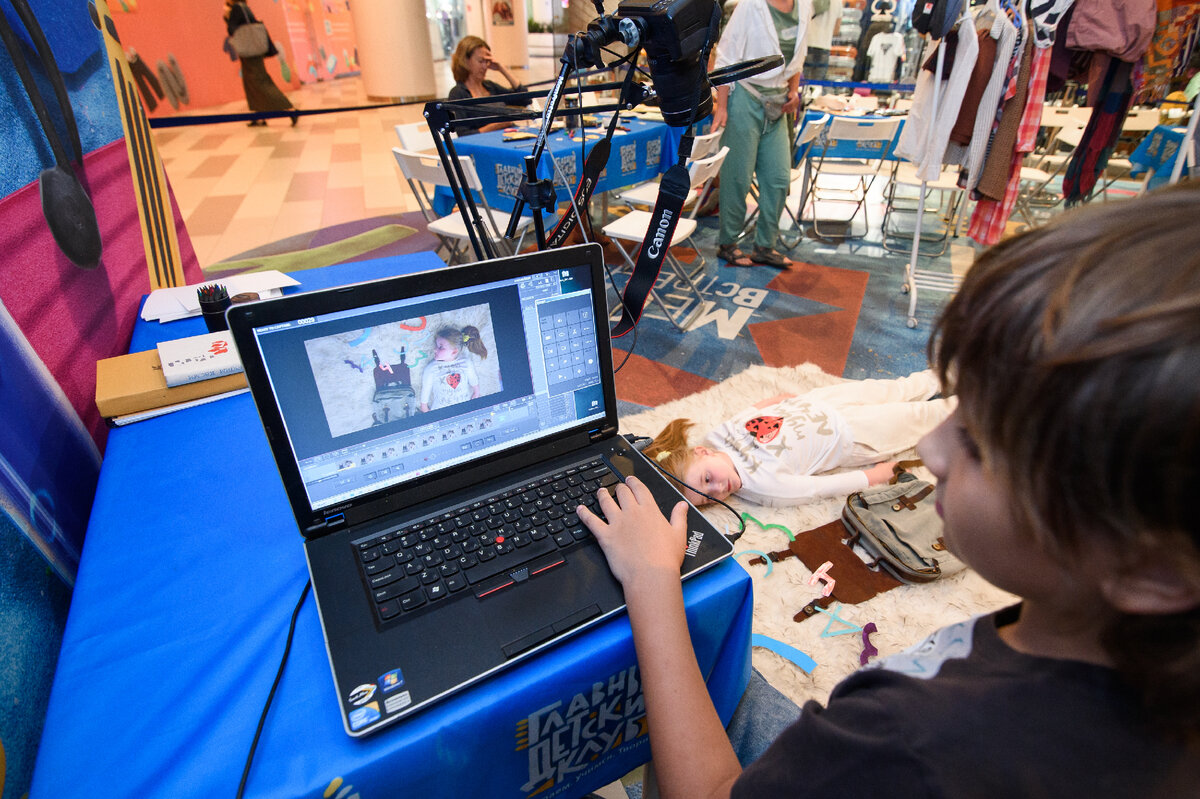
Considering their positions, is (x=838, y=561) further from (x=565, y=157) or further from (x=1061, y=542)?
(x=565, y=157)

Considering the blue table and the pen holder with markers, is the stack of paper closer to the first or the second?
the pen holder with markers

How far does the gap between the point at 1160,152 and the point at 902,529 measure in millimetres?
3614

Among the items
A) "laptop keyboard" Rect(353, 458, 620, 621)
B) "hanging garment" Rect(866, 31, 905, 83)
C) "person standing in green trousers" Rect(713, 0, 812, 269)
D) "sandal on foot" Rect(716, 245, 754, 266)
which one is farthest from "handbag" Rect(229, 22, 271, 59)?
"laptop keyboard" Rect(353, 458, 620, 621)

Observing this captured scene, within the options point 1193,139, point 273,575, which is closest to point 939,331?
point 273,575

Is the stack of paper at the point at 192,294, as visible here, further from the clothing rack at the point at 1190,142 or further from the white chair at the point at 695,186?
the clothing rack at the point at 1190,142

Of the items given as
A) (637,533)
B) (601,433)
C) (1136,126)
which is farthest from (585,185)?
Answer: (1136,126)

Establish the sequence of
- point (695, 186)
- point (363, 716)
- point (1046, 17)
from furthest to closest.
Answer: point (695, 186)
point (1046, 17)
point (363, 716)

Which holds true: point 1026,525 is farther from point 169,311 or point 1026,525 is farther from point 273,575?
point 169,311

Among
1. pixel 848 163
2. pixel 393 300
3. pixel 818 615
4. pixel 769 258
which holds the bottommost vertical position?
pixel 818 615

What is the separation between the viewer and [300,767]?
0.48m

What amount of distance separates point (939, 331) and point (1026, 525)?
148mm

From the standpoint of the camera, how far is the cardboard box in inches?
36.6

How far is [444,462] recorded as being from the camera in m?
0.76

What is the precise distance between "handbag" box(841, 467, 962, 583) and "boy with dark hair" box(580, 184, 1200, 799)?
117cm
